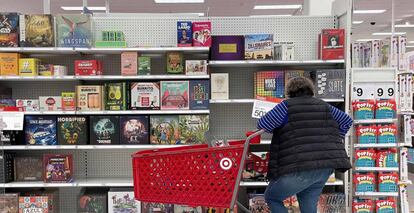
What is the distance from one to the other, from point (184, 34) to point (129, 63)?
0.65 m

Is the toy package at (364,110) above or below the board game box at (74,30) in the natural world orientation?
below

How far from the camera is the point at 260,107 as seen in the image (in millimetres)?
3393

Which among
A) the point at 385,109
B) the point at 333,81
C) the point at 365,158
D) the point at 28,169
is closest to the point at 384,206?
the point at 365,158

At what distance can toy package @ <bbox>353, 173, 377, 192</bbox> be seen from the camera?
4.11 meters

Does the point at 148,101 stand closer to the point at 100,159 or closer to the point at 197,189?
the point at 100,159

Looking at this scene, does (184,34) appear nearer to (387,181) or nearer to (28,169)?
(28,169)

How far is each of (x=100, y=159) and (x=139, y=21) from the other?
65.6 inches

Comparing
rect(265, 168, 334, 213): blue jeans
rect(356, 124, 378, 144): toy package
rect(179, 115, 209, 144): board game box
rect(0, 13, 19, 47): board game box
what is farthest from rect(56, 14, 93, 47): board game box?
rect(356, 124, 378, 144): toy package

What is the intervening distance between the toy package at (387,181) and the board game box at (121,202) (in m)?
2.57

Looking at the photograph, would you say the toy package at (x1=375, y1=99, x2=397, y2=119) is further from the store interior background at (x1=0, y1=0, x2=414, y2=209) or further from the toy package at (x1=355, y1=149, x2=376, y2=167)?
the store interior background at (x1=0, y1=0, x2=414, y2=209)

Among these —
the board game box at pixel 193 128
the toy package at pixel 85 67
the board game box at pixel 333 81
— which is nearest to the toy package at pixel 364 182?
the board game box at pixel 333 81

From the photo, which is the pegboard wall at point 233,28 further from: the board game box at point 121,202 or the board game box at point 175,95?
the board game box at point 121,202

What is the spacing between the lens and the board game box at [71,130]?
13.6ft

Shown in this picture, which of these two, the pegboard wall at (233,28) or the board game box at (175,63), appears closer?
the board game box at (175,63)
